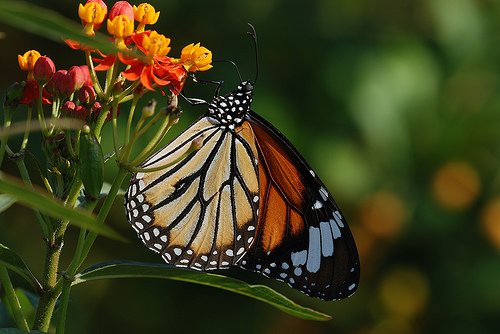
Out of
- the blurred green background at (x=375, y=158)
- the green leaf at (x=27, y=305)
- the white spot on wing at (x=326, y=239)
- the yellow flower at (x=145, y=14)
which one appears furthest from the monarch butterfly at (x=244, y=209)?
the blurred green background at (x=375, y=158)

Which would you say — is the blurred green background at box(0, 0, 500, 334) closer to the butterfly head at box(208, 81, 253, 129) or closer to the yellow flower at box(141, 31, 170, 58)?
the butterfly head at box(208, 81, 253, 129)

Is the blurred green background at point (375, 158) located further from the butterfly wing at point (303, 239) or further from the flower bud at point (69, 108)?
the flower bud at point (69, 108)

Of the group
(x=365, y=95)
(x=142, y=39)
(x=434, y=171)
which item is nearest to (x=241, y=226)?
(x=142, y=39)

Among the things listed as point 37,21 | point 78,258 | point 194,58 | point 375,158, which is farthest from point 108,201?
point 375,158

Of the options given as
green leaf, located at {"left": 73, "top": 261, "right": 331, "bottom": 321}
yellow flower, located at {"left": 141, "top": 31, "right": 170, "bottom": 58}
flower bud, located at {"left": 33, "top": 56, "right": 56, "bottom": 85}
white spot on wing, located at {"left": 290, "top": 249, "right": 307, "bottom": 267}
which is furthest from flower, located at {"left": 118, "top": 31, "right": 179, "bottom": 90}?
white spot on wing, located at {"left": 290, "top": 249, "right": 307, "bottom": 267}

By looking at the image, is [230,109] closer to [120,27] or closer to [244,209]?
[244,209]

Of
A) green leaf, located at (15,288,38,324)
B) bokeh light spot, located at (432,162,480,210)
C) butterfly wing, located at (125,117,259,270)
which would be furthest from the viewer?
bokeh light spot, located at (432,162,480,210)
